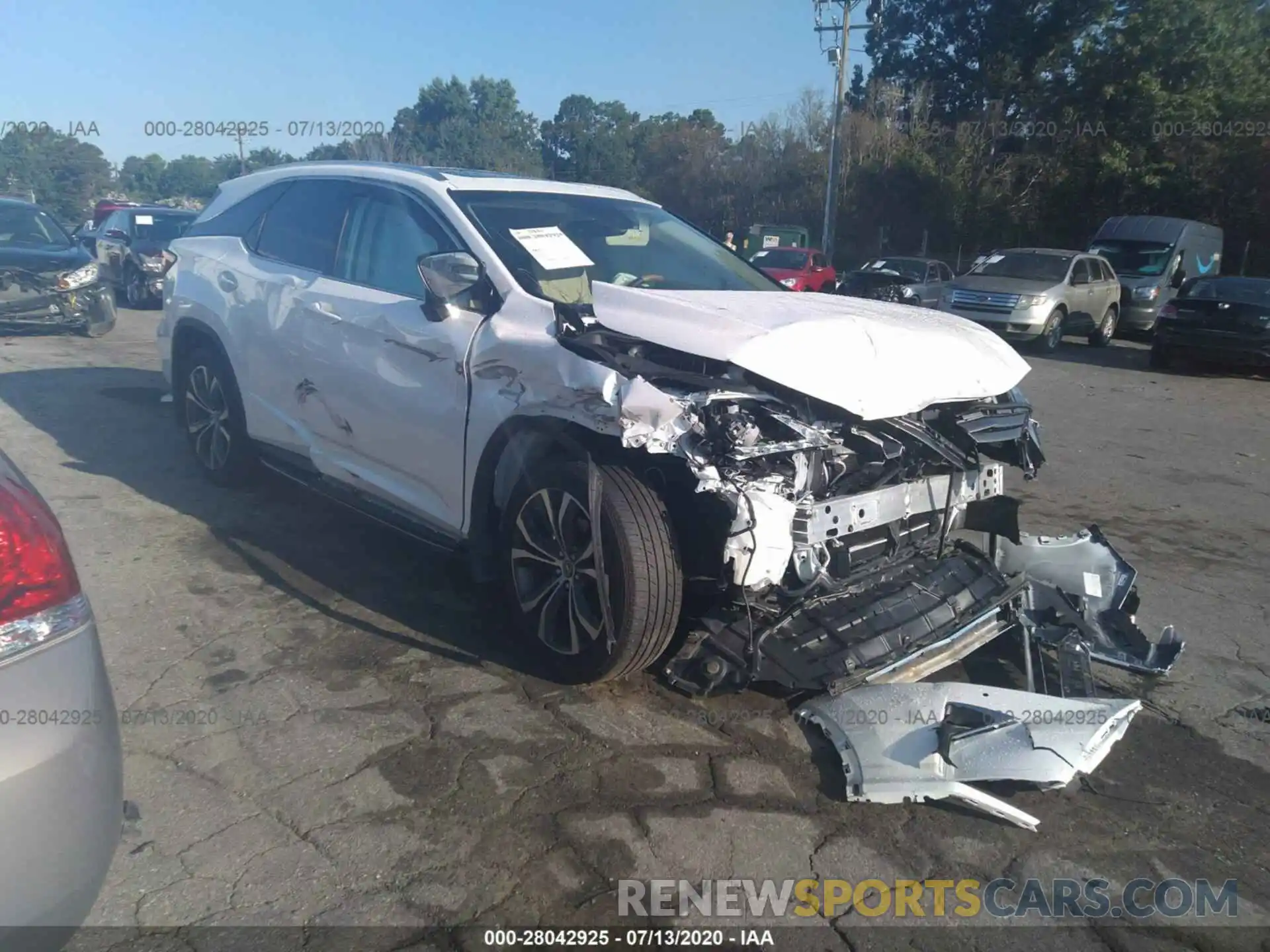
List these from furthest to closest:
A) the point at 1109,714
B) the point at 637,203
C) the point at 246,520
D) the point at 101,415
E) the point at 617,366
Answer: the point at 101,415 < the point at 246,520 < the point at 637,203 < the point at 617,366 < the point at 1109,714

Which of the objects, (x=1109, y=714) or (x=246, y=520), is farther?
(x=246, y=520)

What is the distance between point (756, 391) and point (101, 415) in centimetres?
673

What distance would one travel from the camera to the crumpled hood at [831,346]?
11.9 ft

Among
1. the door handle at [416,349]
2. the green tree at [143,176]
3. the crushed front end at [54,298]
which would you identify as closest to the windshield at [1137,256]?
the crushed front end at [54,298]

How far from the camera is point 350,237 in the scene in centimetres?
511

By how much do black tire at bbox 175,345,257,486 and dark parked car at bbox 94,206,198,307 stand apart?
488 inches

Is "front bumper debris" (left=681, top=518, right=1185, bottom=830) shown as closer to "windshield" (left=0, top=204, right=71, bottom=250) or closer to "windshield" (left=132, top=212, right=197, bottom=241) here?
"windshield" (left=0, top=204, right=71, bottom=250)

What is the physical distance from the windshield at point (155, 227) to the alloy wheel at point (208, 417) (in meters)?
13.3

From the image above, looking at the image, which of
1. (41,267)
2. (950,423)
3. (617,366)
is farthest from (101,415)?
(950,423)

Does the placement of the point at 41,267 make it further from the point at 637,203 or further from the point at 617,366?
the point at 617,366

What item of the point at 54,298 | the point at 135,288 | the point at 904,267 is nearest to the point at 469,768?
the point at 54,298

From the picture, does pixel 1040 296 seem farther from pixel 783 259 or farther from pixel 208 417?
pixel 208 417

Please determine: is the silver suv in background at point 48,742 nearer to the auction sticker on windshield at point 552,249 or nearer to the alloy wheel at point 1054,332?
the auction sticker on windshield at point 552,249

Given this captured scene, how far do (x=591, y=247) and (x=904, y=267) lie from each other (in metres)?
19.2
